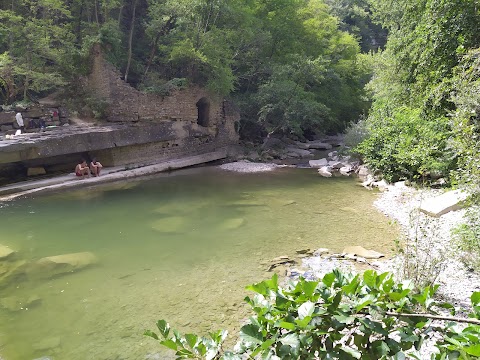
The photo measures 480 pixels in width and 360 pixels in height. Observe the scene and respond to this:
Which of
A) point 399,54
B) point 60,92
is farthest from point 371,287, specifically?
point 60,92

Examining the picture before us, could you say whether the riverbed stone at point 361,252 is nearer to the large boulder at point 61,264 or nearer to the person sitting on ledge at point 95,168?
the large boulder at point 61,264

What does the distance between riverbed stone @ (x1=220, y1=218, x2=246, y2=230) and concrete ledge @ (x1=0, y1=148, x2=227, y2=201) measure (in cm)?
668

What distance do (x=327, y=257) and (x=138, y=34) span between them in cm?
1874

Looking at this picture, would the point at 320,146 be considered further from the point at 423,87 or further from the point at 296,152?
the point at 423,87

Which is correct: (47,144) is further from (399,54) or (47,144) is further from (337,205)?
(399,54)

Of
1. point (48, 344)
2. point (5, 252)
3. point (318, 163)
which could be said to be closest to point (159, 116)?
point (318, 163)

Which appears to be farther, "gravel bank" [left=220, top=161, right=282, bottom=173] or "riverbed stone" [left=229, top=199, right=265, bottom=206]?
"gravel bank" [left=220, top=161, right=282, bottom=173]

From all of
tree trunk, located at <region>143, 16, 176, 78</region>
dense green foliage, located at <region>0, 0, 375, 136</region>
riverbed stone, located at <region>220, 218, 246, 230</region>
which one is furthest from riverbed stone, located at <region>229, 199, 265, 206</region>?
tree trunk, located at <region>143, 16, 176, 78</region>

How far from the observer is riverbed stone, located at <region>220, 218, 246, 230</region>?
9.28 m

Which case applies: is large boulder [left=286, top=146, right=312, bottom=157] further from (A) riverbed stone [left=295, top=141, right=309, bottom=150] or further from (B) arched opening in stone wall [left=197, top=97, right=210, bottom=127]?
(B) arched opening in stone wall [left=197, top=97, right=210, bottom=127]

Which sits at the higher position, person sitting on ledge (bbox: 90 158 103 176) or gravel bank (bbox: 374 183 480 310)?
person sitting on ledge (bbox: 90 158 103 176)

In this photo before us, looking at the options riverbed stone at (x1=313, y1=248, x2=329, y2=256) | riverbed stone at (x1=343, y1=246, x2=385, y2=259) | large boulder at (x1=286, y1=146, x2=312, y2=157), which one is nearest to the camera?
riverbed stone at (x1=343, y1=246, x2=385, y2=259)

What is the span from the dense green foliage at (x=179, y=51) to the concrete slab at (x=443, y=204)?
11.1m

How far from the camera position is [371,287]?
180cm
